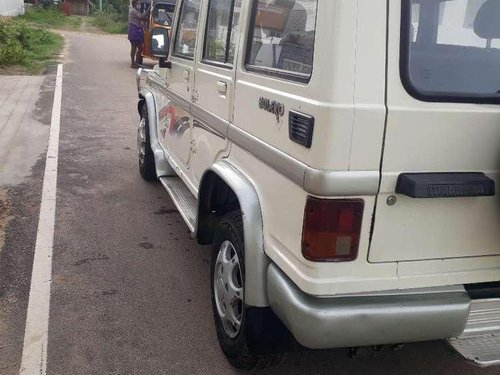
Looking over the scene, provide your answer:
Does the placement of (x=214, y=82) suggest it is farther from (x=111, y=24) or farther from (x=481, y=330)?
(x=111, y=24)

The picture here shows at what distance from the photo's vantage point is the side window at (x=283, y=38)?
7.82 feet

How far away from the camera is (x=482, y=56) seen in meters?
2.41

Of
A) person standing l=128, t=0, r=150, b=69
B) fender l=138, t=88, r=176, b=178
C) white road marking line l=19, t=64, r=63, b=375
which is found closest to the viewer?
white road marking line l=19, t=64, r=63, b=375

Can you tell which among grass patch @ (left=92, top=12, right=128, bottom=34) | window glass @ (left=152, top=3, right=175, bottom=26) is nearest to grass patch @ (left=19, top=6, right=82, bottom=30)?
grass patch @ (left=92, top=12, right=128, bottom=34)

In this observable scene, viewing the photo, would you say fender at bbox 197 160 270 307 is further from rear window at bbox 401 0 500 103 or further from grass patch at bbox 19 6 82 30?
grass patch at bbox 19 6 82 30

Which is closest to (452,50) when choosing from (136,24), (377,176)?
(377,176)

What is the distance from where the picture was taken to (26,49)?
1961cm

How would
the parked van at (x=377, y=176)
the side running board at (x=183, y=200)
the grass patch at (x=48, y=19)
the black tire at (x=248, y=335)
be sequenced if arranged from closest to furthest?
1. the parked van at (x=377, y=176)
2. the black tire at (x=248, y=335)
3. the side running board at (x=183, y=200)
4. the grass patch at (x=48, y=19)

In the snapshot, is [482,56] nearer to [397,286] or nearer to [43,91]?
[397,286]

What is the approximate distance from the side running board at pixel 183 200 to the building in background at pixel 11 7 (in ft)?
107

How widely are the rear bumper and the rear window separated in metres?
0.84

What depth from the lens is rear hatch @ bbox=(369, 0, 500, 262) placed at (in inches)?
86.7

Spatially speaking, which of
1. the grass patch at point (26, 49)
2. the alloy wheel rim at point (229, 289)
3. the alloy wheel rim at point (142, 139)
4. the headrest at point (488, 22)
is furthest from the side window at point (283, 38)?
the grass patch at point (26, 49)

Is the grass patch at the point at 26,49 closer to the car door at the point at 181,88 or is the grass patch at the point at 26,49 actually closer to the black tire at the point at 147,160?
the black tire at the point at 147,160
